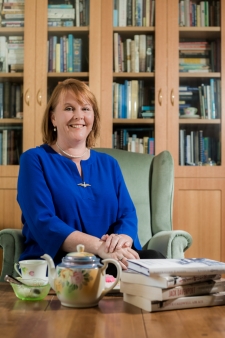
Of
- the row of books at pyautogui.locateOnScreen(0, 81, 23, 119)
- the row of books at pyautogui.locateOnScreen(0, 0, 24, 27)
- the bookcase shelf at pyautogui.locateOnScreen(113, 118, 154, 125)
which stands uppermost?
the row of books at pyautogui.locateOnScreen(0, 0, 24, 27)

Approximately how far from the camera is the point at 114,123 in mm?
3564

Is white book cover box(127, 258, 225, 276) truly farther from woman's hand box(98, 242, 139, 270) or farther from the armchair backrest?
the armchair backrest

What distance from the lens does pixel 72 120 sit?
7.57ft

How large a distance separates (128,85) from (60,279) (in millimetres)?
2396

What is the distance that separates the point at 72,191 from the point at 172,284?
90 centimetres

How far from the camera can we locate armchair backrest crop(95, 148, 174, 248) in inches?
109

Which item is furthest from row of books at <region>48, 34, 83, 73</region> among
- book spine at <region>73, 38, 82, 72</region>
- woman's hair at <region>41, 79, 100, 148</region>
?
woman's hair at <region>41, 79, 100, 148</region>

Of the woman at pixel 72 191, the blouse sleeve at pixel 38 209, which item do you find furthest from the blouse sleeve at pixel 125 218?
the blouse sleeve at pixel 38 209

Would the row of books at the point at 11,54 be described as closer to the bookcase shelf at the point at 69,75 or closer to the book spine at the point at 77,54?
the bookcase shelf at the point at 69,75

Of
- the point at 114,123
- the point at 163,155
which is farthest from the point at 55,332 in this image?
the point at 114,123

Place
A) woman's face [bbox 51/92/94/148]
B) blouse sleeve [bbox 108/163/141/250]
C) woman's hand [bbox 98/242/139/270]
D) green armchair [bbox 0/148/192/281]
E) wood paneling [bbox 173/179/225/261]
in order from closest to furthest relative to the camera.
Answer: woman's hand [bbox 98/242/139/270]
blouse sleeve [bbox 108/163/141/250]
woman's face [bbox 51/92/94/148]
green armchair [bbox 0/148/192/281]
wood paneling [bbox 173/179/225/261]

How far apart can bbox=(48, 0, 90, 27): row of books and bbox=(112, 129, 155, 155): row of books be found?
73cm

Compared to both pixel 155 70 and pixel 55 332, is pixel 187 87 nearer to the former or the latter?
pixel 155 70

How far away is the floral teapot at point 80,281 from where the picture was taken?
4.39 ft
